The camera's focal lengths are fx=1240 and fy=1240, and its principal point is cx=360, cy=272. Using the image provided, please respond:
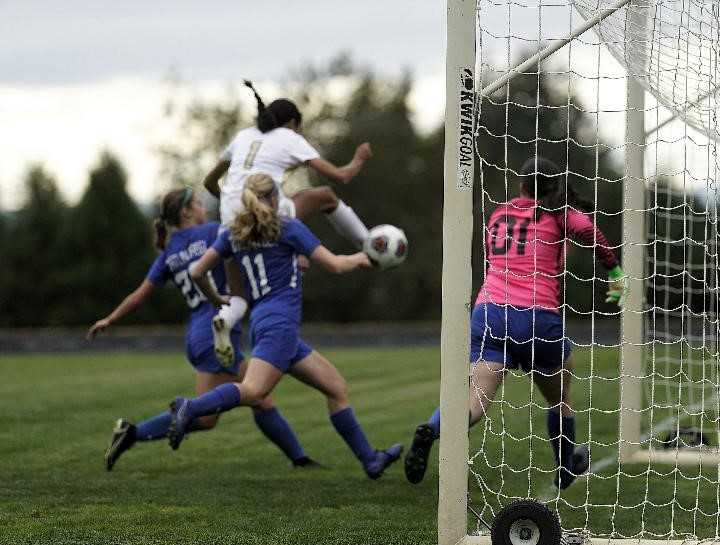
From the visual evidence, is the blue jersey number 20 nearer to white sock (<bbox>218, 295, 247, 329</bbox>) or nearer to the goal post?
white sock (<bbox>218, 295, 247, 329</bbox>)

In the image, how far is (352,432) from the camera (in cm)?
783

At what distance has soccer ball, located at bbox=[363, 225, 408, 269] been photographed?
23.6 feet

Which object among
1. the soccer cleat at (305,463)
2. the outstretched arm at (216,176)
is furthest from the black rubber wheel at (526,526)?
the outstretched arm at (216,176)

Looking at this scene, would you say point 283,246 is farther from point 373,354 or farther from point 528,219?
point 373,354

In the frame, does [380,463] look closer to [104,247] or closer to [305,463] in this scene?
[305,463]

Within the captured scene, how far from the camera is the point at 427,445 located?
22.3 feet

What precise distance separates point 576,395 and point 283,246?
7208mm

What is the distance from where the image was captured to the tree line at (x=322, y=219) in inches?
1329

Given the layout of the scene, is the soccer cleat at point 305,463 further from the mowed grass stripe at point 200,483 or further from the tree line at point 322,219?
the tree line at point 322,219

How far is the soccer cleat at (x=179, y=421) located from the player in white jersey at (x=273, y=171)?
792 mm

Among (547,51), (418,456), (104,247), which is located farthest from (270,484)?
(104,247)

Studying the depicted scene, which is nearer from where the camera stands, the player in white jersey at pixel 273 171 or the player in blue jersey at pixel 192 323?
the player in white jersey at pixel 273 171

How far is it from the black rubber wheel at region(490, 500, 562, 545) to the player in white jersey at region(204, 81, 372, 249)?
2.95 metres

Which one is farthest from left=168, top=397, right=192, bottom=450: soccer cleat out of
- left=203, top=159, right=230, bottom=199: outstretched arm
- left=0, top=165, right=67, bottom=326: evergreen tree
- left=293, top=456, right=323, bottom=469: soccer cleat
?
left=0, top=165, right=67, bottom=326: evergreen tree
